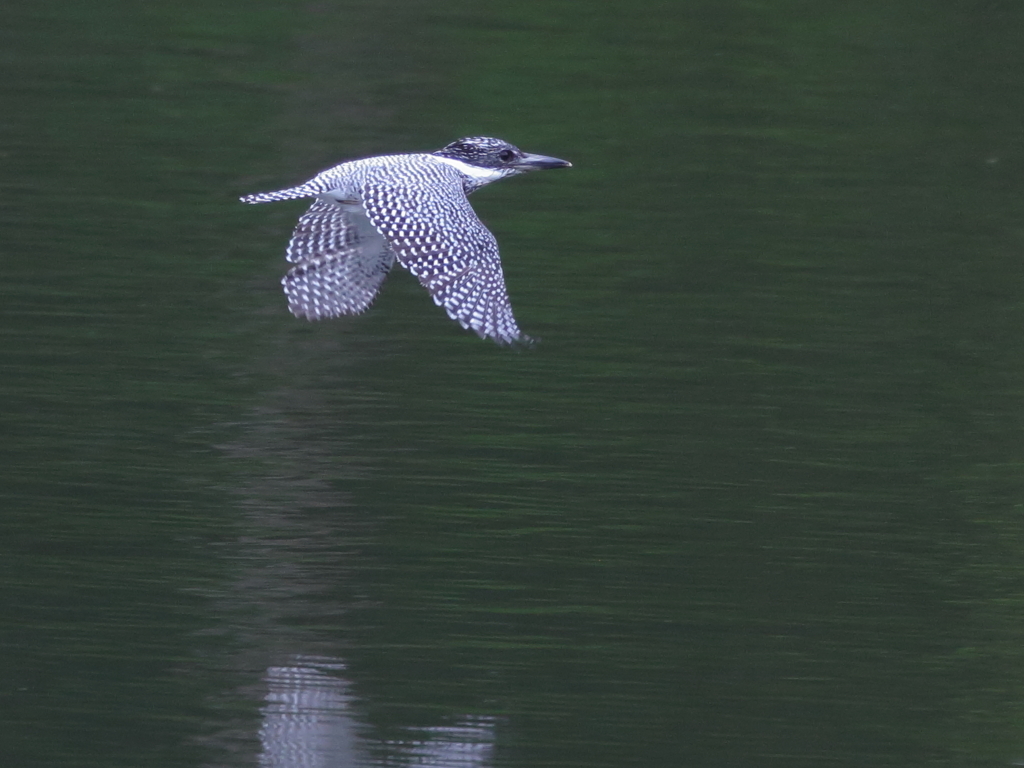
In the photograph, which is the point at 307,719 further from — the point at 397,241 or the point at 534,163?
the point at 534,163

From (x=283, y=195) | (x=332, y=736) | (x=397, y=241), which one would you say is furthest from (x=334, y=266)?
(x=332, y=736)

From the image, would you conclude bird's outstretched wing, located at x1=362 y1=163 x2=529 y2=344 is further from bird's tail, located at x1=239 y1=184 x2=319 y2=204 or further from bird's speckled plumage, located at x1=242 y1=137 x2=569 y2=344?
bird's tail, located at x1=239 y1=184 x2=319 y2=204

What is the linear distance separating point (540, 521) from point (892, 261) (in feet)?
→ 15.3

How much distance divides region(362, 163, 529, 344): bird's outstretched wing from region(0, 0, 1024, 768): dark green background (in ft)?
2.96

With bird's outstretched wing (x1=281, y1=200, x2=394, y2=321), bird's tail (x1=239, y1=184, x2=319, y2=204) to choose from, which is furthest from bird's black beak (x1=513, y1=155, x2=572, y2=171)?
bird's tail (x1=239, y1=184, x2=319, y2=204)

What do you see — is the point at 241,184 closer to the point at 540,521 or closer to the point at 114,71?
the point at 114,71

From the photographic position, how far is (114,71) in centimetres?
1602

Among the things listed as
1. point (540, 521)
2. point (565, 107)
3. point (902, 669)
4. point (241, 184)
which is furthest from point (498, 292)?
point (565, 107)

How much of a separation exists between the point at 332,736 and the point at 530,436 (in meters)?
2.95

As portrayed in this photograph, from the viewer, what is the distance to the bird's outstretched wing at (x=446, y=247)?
765 centimetres

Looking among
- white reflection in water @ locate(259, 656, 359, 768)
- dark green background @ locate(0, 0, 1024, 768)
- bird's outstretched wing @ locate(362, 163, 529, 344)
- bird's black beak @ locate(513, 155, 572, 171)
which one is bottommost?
dark green background @ locate(0, 0, 1024, 768)

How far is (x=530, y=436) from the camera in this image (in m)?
9.23

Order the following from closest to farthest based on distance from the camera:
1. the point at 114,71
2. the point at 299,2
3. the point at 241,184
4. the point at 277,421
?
the point at 277,421 < the point at 241,184 < the point at 114,71 < the point at 299,2

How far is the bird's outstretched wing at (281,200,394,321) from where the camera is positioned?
8.71 m
